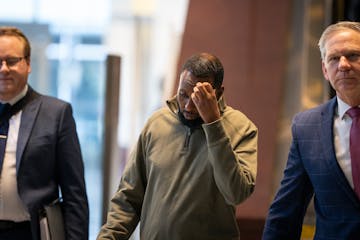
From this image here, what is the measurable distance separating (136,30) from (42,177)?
466cm

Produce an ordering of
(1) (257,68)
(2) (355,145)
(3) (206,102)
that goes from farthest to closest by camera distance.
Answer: (1) (257,68), (2) (355,145), (3) (206,102)

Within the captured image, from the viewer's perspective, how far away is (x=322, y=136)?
2.17 m

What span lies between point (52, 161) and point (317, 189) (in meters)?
1.11

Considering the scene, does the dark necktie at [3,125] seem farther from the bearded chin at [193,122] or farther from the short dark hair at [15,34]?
the bearded chin at [193,122]

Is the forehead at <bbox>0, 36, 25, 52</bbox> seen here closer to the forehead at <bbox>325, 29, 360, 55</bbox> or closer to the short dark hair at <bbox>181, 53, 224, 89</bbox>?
the short dark hair at <bbox>181, 53, 224, 89</bbox>

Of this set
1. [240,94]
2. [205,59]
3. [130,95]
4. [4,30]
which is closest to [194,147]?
[205,59]

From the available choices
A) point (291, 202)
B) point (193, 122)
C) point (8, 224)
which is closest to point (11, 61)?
point (8, 224)

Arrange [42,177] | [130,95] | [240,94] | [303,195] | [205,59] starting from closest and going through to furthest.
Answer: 1. [205,59]
2. [303,195]
3. [42,177]
4. [240,94]
5. [130,95]

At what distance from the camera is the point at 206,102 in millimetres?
1978

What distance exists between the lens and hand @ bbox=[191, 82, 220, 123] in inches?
77.7

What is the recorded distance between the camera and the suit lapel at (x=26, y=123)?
2588 millimetres

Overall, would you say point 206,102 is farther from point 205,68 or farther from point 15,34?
point 15,34

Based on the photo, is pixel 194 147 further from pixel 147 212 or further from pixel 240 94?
pixel 240 94

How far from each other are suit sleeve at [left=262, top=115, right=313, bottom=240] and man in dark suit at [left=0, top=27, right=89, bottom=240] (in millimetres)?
858
